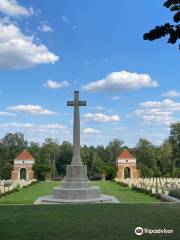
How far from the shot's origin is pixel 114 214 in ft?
37.7

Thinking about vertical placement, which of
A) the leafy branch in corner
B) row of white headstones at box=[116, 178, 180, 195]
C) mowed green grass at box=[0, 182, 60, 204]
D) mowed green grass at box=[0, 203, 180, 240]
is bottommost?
mowed green grass at box=[0, 182, 60, 204]

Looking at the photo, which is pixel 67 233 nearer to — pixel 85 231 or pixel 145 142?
pixel 85 231

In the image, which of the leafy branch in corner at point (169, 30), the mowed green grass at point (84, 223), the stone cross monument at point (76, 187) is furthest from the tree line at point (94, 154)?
the leafy branch in corner at point (169, 30)

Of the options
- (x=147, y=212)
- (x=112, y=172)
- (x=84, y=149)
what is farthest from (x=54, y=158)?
(x=147, y=212)

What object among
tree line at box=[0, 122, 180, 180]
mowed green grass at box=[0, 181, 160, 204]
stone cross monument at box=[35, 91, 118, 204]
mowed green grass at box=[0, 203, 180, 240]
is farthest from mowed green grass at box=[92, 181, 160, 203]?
tree line at box=[0, 122, 180, 180]

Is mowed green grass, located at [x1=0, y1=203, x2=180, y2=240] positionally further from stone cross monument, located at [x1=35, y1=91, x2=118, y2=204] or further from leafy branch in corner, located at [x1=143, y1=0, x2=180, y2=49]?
stone cross monument, located at [x1=35, y1=91, x2=118, y2=204]

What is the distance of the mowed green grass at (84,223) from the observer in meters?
7.94

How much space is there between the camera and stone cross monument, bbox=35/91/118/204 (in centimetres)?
1902

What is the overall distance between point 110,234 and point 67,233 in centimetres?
88

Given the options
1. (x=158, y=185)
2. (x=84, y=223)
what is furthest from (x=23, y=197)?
(x=84, y=223)

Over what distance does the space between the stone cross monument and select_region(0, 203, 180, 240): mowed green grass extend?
20.2ft

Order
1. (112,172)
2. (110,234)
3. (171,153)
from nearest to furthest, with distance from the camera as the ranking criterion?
1. (110,234)
2. (112,172)
3. (171,153)

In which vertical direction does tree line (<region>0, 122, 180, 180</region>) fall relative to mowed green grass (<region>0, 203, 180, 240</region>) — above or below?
above

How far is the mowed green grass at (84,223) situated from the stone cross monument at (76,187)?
20.2ft
